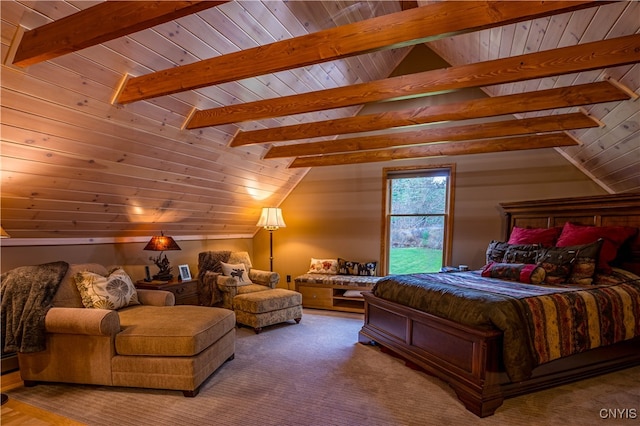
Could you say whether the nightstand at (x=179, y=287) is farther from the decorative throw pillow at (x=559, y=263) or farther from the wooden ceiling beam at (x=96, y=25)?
the decorative throw pillow at (x=559, y=263)

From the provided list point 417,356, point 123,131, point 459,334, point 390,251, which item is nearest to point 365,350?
point 417,356

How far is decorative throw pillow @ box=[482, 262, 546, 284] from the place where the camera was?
2.79 meters

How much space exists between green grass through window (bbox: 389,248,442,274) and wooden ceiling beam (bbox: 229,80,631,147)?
7.71 feet

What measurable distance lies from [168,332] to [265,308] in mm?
1392

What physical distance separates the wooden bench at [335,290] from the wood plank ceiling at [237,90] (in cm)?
175

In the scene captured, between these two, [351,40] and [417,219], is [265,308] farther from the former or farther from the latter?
[351,40]

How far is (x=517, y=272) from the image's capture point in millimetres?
2932

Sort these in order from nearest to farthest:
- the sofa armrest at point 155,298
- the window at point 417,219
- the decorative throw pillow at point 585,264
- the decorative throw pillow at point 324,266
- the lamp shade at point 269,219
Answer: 1. the decorative throw pillow at point 585,264
2. the sofa armrest at point 155,298
3. the window at point 417,219
4. the lamp shade at point 269,219
5. the decorative throw pillow at point 324,266

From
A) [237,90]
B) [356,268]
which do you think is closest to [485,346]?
[356,268]

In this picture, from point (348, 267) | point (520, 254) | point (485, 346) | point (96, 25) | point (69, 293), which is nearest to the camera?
point (96, 25)

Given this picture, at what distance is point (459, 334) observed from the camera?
7.31ft

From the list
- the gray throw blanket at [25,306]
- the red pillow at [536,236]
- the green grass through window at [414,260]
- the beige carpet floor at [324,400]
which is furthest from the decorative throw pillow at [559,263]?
the gray throw blanket at [25,306]

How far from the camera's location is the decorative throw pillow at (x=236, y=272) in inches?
161

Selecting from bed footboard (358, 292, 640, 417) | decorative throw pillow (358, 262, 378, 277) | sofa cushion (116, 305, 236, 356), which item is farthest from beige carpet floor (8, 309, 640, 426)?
decorative throw pillow (358, 262, 378, 277)
